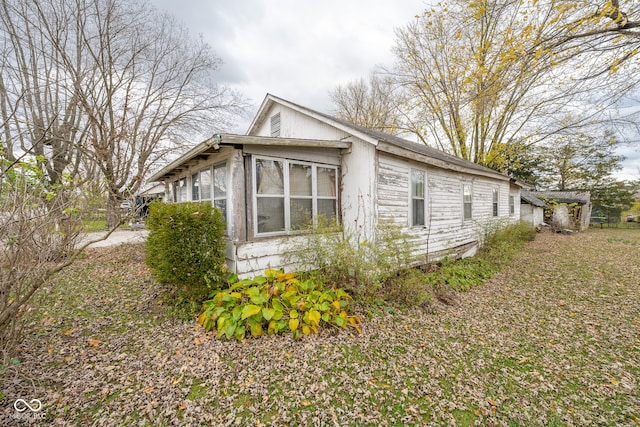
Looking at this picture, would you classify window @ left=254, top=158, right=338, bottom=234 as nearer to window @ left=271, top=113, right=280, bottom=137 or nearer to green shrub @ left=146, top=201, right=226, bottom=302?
green shrub @ left=146, top=201, right=226, bottom=302

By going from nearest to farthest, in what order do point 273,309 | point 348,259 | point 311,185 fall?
point 273,309 → point 348,259 → point 311,185

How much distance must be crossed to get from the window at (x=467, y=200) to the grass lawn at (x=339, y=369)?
4.42 metres

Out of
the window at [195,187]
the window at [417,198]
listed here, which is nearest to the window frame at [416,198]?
the window at [417,198]

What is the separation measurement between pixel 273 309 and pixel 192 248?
1.68 metres

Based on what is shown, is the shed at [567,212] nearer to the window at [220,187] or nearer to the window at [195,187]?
the window at [220,187]

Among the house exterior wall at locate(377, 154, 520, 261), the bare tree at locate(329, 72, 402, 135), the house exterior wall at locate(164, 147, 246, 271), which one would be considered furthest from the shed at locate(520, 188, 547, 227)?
the house exterior wall at locate(164, 147, 246, 271)

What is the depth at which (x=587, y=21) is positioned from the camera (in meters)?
4.68

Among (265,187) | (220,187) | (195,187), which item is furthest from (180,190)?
(265,187)

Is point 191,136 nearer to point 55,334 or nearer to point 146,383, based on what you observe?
point 55,334

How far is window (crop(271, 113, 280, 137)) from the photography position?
8797 mm

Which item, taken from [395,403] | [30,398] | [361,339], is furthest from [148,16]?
[395,403]

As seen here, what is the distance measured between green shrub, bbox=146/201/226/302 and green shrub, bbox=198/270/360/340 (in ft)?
1.13

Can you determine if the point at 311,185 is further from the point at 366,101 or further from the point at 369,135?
the point at 366,101

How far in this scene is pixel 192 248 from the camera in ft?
13.2
